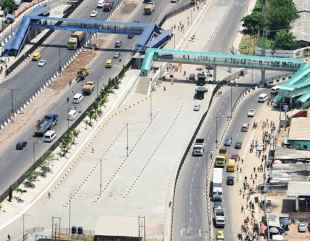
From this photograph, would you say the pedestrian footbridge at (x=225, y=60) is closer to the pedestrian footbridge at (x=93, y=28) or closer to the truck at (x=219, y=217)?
the pedestrian footbridge at (x=93, y=28)

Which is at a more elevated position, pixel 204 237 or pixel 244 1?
pixel 244 1

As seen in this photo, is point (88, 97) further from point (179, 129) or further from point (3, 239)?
point (3, 239)

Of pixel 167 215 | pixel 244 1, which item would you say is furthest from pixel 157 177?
pixel 244 1

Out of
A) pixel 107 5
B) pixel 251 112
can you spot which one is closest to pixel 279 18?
pixel 107 5

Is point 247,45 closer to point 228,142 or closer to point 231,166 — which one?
point 228,142

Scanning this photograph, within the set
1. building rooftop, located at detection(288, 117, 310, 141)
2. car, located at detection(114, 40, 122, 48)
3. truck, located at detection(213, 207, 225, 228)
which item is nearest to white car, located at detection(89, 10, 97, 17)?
car, located at detection(114, 40, 122, 48)

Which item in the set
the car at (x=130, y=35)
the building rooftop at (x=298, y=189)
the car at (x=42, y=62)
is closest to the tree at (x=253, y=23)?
the car at (x=130, y=35)

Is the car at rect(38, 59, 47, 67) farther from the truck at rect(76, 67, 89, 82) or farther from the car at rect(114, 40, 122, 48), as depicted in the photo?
the car at rect(114, 40, 122, 48)
